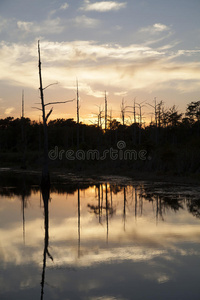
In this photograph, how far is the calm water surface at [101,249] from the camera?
576 cm

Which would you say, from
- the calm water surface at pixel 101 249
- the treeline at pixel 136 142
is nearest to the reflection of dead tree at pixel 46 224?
the calm water surface at pixel 101 249

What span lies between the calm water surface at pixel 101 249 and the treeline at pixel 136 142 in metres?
12.6

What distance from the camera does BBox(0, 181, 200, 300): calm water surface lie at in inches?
227

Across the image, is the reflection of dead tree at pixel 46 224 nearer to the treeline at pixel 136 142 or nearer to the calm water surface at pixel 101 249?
the calm water surface at pixel 101 249

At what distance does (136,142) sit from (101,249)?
167 feet

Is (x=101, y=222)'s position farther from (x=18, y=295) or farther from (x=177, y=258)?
(x=18, y=295)

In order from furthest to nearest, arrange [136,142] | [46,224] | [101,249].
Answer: [136,142] < [46,224] < [101,249]

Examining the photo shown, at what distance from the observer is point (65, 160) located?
41188 mm

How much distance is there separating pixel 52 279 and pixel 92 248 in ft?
6.94

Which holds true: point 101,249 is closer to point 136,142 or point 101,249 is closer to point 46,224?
point 46,224

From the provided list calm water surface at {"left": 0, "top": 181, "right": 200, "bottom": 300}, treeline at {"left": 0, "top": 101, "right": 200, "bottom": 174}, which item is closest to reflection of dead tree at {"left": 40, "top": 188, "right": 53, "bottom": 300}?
calm water surface at {"left": 0, "top": 181, "right": 200, "bottom": 300}

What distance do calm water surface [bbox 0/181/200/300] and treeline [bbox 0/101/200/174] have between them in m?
12.6

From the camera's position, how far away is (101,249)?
8102 mm

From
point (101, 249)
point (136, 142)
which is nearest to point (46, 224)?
point (101, 249)
